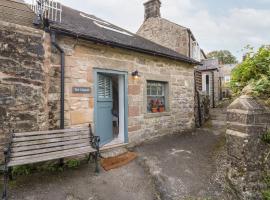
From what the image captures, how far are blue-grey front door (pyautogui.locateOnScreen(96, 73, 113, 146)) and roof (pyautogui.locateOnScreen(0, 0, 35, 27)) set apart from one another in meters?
2.33

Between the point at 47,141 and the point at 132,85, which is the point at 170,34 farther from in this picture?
the point at 47,141

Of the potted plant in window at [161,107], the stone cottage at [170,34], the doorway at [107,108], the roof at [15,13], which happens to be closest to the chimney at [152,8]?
the stone cottage at [170,34]

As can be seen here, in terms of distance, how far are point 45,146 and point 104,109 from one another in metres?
2.24

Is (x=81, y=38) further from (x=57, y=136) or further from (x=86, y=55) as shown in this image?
(x=57, y=136)

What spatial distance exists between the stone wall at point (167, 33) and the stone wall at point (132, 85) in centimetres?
323

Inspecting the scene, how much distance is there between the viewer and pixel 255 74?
379 centimetres

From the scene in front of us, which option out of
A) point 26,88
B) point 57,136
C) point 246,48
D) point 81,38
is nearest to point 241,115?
point 246,48

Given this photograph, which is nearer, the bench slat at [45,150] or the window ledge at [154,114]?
the bench slat at [45,150]

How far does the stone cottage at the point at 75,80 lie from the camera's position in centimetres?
357

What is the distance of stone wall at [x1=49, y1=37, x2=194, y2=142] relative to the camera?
4293 mm

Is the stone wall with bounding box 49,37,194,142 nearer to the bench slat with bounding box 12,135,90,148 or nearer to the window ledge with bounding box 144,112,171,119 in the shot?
the window ledge with bounding box 144,112,171,119

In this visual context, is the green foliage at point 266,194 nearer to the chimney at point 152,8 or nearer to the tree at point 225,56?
the chimney at point 152,8

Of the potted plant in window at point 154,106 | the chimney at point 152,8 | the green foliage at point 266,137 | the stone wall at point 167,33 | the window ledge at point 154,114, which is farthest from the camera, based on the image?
the chimney at point 152,8

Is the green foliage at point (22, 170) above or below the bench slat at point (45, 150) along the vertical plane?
below
